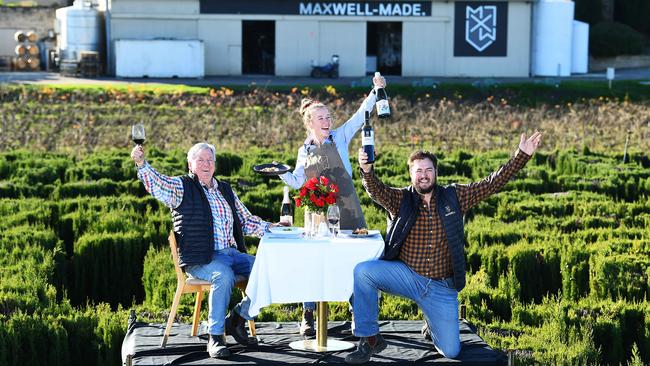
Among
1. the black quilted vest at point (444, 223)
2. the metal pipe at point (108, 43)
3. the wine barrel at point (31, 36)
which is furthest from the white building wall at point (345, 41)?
the black quilted vest at point (444, 223)

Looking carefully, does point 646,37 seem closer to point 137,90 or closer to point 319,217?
point 137,90

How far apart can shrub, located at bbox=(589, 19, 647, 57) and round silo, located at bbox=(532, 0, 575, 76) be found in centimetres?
472

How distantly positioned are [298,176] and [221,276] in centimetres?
121

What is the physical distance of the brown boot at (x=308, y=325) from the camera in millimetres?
10477

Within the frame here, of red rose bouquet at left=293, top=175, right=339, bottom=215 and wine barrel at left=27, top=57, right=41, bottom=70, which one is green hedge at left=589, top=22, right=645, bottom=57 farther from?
red rose bouquet at left=293, top=175, right=339, bottom=215

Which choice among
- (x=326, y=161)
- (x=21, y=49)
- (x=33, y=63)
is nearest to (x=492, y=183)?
(x=326, y=161)

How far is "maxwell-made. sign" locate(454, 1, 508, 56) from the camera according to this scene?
45375 mm

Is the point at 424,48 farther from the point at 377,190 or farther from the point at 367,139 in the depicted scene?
the point at 377,190

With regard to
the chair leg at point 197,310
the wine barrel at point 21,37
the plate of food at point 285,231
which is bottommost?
the chair leg at point 197,310

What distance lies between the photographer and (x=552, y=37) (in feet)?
150

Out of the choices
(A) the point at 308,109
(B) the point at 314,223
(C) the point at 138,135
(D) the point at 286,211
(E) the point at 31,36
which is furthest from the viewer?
(E) the point at 31,36

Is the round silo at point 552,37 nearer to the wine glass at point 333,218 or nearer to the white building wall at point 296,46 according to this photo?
the white building wall at point 296,46

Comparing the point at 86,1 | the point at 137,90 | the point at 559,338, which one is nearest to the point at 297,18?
the point at 86,1

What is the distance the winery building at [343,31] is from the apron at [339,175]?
1306 inches
